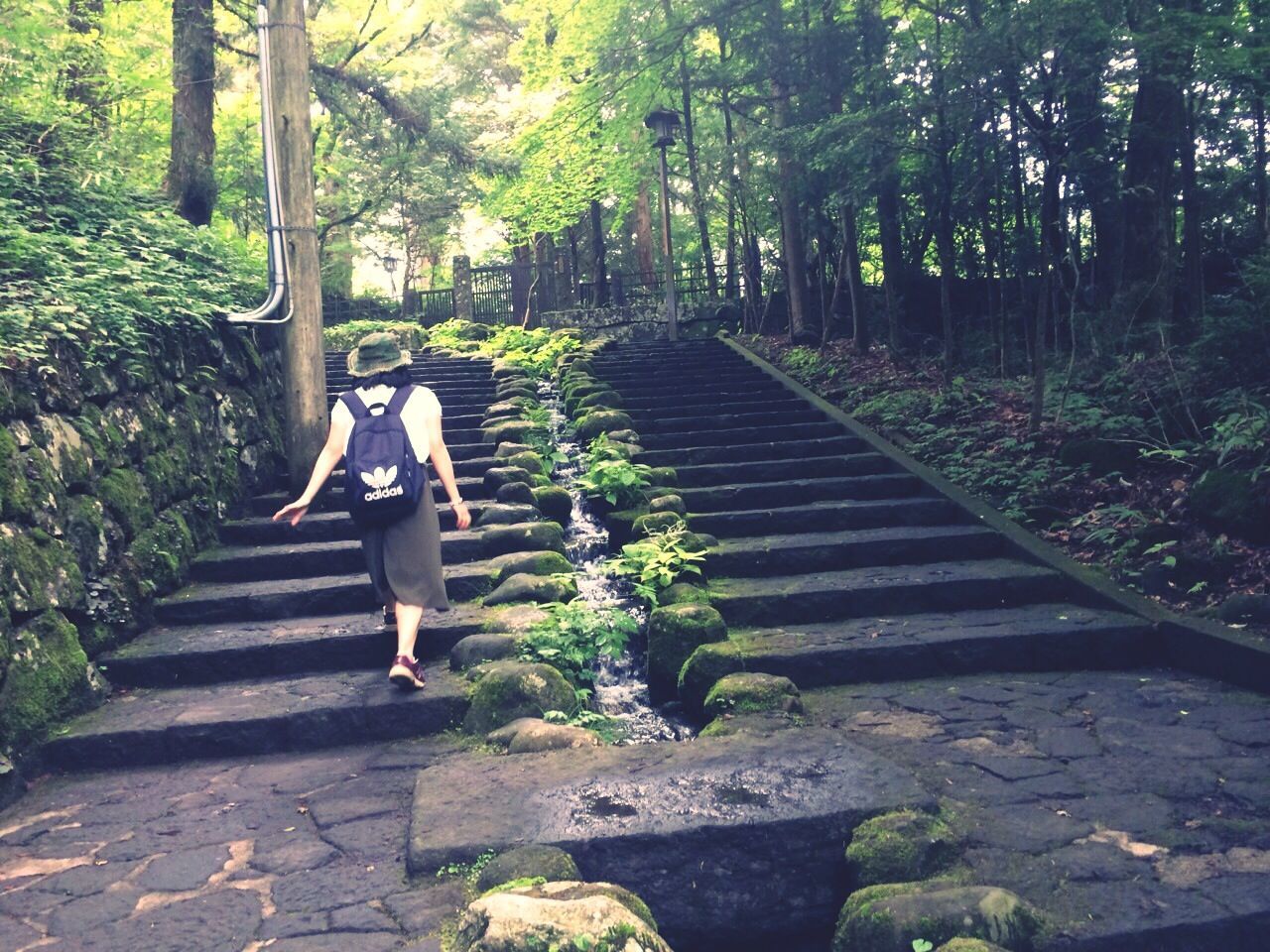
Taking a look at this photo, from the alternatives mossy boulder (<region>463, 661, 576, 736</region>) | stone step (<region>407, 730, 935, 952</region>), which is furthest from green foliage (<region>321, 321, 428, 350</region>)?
stone step (<region>407, 730, 935, 952</region>)

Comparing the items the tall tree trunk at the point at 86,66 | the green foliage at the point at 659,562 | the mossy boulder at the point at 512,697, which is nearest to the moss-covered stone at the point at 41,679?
the mossy boulder at the point at 512,697

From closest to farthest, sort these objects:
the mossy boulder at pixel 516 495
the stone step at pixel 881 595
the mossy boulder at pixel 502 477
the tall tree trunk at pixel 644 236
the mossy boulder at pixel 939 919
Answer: the mossy boulder at pixel 939 919 < the stone step at pixel 881 595 < the mossy boulder at pixel 516 495 < the mossy boulder at pixel 502 477 < the tall tree trunk at pixel 644 236

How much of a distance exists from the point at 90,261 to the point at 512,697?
15.1 feet

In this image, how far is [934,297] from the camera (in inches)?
647

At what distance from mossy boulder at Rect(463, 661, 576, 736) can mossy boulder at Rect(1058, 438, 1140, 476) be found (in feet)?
17.1

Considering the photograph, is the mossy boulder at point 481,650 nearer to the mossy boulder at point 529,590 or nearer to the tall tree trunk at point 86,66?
the mossy boulder at point 529,590

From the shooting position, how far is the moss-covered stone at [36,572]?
449cm

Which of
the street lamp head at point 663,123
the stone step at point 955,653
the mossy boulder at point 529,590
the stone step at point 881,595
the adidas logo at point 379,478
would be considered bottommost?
the stone step at point 955,653

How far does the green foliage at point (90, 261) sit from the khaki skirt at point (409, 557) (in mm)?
2149

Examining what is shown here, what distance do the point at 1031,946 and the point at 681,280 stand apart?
22111 mm

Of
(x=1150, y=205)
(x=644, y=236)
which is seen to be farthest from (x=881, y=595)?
(x=644, y=236)

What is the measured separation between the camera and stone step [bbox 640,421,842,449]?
10148 mm

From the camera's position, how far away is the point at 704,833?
3.12 m

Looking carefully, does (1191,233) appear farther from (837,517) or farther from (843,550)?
(843,550)
